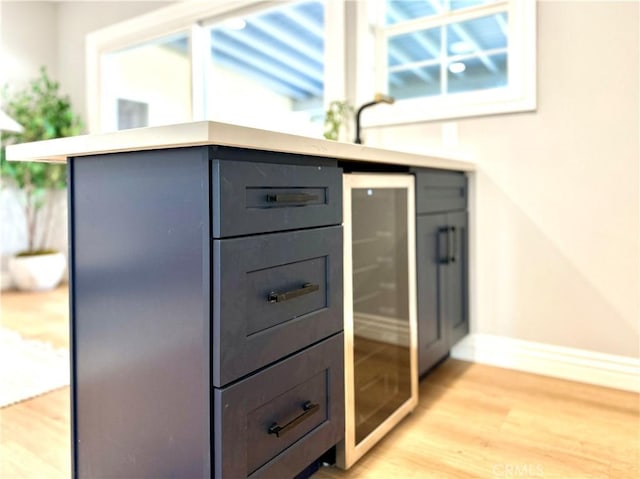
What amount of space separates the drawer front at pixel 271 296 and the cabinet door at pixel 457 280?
2.93 ft

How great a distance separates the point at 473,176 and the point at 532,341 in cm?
78

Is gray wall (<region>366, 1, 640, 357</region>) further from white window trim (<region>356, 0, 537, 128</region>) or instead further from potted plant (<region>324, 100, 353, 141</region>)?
potted plant (<region>324, 100, 353, 141</region>)

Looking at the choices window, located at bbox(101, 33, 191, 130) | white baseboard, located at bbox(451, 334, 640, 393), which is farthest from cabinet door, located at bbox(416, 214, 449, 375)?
window, located at bbox(101, 33, 191, 130)

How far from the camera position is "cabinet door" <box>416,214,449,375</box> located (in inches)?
69.7

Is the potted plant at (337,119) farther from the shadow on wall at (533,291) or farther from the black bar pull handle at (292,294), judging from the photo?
the black bar pull handle at (292,294)

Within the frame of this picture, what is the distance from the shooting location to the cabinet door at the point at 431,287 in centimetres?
177

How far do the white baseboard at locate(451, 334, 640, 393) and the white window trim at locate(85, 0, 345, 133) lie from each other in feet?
4.73

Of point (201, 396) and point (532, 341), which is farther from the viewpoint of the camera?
point (532, 341)

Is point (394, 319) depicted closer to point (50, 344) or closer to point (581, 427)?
point (581, 427)

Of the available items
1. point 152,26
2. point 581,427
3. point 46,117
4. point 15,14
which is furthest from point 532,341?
point 15,14

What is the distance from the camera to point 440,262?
6.38ft

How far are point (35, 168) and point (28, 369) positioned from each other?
7.51 ft

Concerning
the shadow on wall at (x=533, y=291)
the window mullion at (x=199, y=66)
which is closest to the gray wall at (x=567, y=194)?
the shadow on wall at (x=533, y=291)

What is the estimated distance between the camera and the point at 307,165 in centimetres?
116
